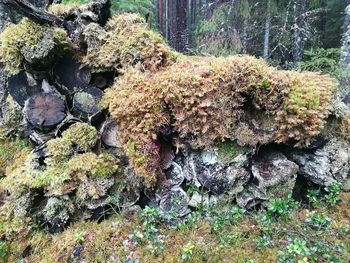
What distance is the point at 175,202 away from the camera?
3.05 m

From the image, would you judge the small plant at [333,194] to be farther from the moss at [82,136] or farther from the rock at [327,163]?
the moss at [82,136]

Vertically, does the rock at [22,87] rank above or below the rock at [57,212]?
above

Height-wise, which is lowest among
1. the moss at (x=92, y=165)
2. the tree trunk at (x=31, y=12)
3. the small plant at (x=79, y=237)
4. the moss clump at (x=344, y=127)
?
the small plant at (x=79, y=237)

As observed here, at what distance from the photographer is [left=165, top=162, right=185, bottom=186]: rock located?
3223 mm

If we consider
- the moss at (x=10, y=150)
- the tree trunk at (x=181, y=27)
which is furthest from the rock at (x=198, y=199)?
the tree trunk at (x=181, y=27)

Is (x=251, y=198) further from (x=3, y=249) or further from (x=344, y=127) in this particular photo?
(x=3, y=249)

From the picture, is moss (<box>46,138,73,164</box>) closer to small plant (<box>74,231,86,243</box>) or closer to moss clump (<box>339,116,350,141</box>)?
small plant (<box>74,231,86,243</box>)

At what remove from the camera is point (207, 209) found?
9.81 ft

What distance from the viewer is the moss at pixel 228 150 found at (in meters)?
3.15

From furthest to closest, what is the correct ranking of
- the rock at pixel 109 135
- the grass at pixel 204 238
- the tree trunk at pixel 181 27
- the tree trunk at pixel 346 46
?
1. the tree trunk at pixel 181 27
2. the tree trunk at pixel 346 46
3. the rock at pixel 109 135
4. the grass at pixel 204 238

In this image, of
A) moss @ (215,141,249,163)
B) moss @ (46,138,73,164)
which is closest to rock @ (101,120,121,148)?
moss @ (46,138,73,164)

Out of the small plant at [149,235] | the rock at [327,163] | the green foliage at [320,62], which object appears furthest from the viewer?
the green foliage at [320,62]

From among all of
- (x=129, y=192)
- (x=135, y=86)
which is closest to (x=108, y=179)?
(x=129, y=192)

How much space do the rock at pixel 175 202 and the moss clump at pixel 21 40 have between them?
8.42ft
